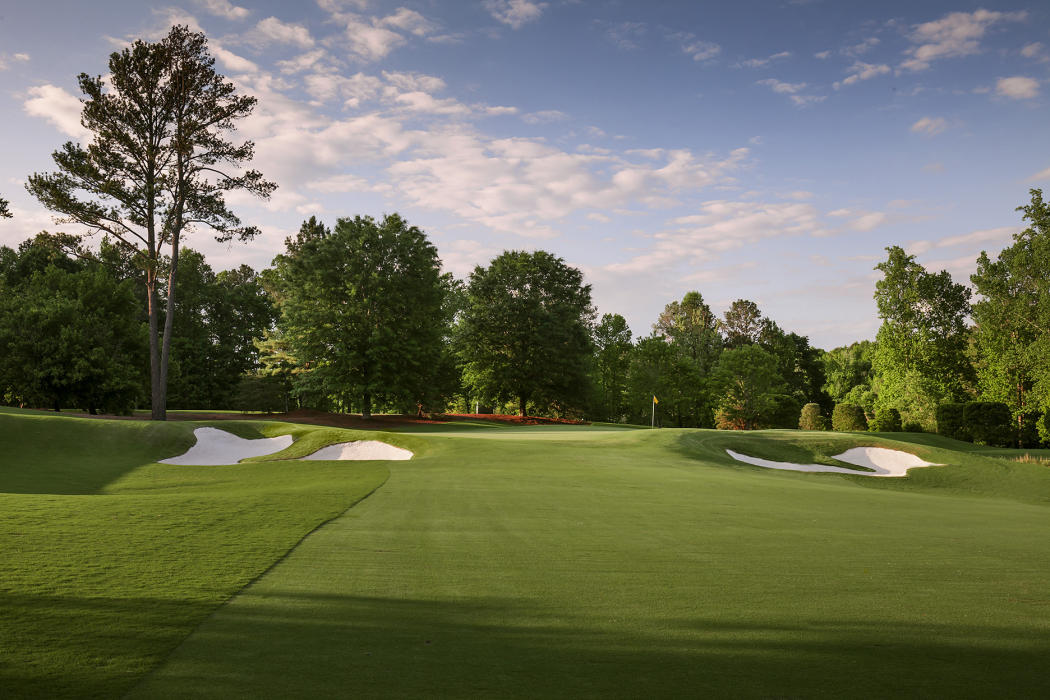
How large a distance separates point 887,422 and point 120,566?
44797 mm

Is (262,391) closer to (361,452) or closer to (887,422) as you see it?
(361,452)

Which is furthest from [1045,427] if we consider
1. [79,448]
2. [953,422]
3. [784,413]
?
[79,448]

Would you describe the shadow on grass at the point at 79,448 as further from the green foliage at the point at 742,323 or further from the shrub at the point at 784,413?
the green foliage at the point at 742,323

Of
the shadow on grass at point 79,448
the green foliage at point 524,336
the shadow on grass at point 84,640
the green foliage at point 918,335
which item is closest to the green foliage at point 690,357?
the green foliage at point 524,336

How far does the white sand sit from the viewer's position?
19438 mm

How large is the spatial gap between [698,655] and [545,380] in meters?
42.7

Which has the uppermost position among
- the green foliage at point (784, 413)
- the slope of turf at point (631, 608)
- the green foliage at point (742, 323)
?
the green foliage at point (742, 323)

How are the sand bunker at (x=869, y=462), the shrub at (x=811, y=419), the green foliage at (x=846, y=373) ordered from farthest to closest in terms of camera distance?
1. the green foliage at (x=846, y=373)
2. the shrub at (x=811, y=419)
3. the sand bunker at (x=869, y=462)

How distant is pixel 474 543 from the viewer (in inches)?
266

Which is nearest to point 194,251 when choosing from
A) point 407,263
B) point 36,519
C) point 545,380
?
point 407,263

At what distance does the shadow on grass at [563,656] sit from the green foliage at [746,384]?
50351 millimetres

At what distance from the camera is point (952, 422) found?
124 feet

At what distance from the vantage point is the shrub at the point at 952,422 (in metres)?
37.3

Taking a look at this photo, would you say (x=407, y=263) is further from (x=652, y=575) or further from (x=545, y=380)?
(x=652, y=575)
